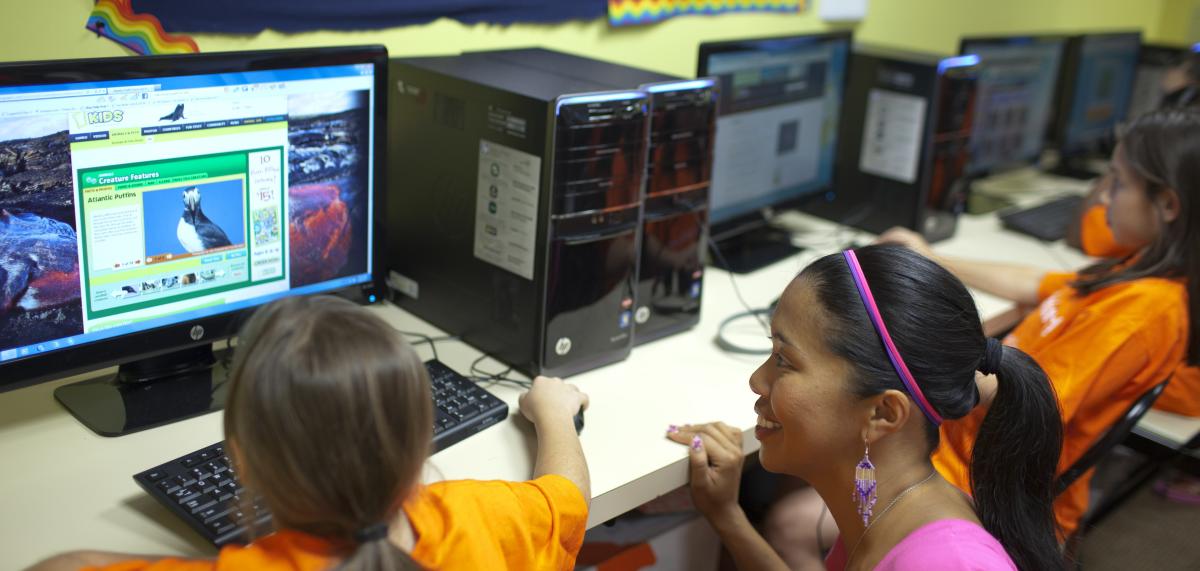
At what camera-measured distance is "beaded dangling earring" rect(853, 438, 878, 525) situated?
1141 millimetres

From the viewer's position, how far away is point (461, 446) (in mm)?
1268

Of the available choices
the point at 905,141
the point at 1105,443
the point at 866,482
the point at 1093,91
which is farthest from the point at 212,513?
the point at 1093,91

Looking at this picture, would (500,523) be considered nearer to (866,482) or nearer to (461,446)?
(461,446)

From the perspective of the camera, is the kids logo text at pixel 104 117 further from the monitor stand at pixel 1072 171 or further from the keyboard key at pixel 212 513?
the monitor stand at pixel 1072 171

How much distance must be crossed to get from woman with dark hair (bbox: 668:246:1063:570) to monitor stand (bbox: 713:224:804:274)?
0.78m

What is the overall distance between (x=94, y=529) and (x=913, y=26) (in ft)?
7.59

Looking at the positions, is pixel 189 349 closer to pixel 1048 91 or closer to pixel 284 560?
pixel 284 560

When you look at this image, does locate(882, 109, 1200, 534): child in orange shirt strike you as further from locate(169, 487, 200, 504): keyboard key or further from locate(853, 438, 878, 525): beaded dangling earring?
locate(169, 487, 200, 504): keyboard key

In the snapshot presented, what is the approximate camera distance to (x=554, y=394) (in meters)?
1.33

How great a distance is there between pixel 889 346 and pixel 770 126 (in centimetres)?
101

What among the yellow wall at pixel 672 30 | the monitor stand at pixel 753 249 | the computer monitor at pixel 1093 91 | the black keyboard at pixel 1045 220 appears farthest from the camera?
the computer monitor at pixel 1093 91

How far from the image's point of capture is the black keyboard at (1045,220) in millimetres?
2334

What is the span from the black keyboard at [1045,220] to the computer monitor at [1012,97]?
16cm

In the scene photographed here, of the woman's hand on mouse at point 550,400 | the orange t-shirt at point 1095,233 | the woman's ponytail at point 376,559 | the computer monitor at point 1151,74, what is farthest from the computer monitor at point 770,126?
the computer monitor at point 1151,74
